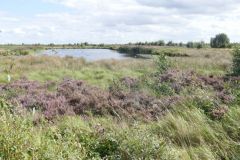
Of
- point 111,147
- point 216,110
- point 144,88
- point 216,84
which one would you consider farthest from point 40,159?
point 216,84

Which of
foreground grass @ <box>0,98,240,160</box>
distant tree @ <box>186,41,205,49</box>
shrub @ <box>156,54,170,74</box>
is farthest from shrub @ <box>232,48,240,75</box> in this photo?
distant tree @ <box>186,41,205,49</box>

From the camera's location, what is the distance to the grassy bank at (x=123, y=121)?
6098 mm

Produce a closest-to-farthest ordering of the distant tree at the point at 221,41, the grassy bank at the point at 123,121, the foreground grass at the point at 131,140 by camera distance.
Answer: the foreground grass at the point at 131,140 < the grassy bank at the point at 123,121 < the distant tree at the point at 221,41

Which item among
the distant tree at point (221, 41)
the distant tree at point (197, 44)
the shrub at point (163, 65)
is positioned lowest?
the distant tree at point (197, 44)

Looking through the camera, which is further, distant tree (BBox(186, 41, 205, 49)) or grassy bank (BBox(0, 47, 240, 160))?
distant tree (BBox(186, 41, 205, 49))

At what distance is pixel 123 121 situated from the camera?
361 inches

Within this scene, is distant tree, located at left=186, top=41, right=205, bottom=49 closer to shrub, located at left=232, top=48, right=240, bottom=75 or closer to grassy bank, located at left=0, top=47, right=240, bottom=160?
shrub, located at left=232, top=48, right=240, bottom=75

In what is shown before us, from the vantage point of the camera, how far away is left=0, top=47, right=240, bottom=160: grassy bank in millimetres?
6098

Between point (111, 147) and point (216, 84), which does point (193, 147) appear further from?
point (216, 84)

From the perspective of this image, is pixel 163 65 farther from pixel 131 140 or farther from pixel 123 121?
pixel 131 140

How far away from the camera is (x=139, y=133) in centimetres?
673

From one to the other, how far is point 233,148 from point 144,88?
7.43 metres

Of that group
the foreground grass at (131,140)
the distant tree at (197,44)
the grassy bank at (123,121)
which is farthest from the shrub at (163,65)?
the distant tree at (197,44)

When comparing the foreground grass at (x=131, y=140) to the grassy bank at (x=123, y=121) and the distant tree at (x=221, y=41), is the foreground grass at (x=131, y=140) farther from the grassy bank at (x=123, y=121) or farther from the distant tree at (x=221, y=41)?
the distant tree at (x=221, y=41)
